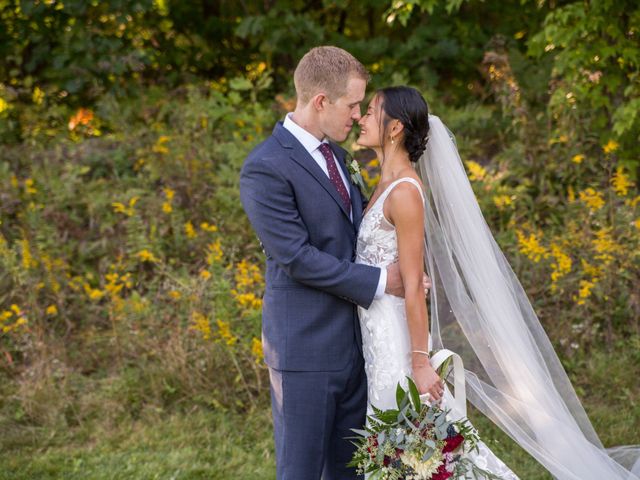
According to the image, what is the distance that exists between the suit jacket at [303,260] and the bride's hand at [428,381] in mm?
288

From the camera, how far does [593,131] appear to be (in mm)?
6297

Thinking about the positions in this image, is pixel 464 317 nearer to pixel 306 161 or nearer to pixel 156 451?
pixel 306 161

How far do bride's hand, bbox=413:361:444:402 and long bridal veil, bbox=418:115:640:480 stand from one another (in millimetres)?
338

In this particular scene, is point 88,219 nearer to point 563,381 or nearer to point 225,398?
point 225,398

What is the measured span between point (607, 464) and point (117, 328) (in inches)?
138

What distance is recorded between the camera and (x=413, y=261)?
9.64 feet

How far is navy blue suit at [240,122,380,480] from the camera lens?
A: 288cm

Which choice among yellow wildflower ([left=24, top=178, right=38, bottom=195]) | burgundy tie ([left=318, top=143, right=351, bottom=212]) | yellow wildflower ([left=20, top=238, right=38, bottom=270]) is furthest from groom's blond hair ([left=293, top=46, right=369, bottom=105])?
yellow wildflower ([left=24, top=178, right=38, bottom=195])

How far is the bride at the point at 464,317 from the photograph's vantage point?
10.2 feet

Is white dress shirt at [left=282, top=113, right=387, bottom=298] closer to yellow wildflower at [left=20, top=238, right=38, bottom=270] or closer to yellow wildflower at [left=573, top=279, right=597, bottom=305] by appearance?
yellow wildflower at [left=573, top=279, right=597, bottom=305]

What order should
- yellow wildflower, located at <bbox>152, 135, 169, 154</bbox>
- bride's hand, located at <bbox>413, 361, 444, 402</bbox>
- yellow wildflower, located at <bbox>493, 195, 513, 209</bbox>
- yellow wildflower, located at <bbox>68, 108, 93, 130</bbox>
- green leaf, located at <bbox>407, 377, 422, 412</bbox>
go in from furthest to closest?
yellow wildflower, located at <bbox>68, 108, 93, 130</bbox> < yellow wildflower, located at <bbox>152, 135, 169, 154</bbox> < yellow wildflower, located at <bbox>493, 195, 513, 209</bbox> < bride's hand, located at <bbox>413, 361, 444, 402</bbox> < green leaf, located at <bbox>407, 377, 422, 412</bbox>

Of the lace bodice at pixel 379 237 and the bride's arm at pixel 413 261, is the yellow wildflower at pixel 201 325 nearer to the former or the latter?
the lace bodice at pixel 379 237

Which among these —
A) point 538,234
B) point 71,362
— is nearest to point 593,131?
point 538,234

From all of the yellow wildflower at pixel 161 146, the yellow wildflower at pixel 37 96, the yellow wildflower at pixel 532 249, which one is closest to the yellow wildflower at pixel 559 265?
the yellow wildflower at pixel 532 249
